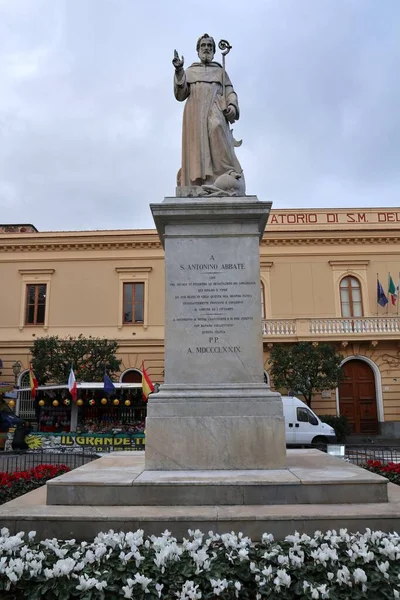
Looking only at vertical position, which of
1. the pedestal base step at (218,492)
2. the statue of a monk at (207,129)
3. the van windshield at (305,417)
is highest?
the statue of a monk at (207,129)

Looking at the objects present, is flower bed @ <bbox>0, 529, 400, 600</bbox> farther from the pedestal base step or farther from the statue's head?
the statue's head

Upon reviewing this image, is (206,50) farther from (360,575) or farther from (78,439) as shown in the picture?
(78,439)

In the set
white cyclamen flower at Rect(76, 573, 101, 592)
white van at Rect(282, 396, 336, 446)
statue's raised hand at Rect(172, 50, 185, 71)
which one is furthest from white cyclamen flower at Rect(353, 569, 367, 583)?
white van at Rect(282, 396, 336, 446)

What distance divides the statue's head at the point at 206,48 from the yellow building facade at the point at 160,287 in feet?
70.1

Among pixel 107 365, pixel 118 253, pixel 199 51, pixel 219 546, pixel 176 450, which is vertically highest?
pixel 118 253

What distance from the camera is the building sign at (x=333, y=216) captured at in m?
31.4

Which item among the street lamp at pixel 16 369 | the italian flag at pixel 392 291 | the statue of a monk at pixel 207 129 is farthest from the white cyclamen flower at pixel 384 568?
the street lamp at pixel 16 369

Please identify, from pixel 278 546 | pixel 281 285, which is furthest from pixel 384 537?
pixel 281 285

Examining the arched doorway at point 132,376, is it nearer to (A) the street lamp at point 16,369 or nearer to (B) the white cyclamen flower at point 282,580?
(A) the street lamp at point 16,369

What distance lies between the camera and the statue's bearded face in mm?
7889

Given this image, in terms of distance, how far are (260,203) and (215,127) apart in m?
1.40

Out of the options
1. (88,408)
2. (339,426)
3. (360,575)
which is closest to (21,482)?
(360,575)

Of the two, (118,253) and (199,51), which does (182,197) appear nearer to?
(199,51)

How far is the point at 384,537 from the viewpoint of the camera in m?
4.10
